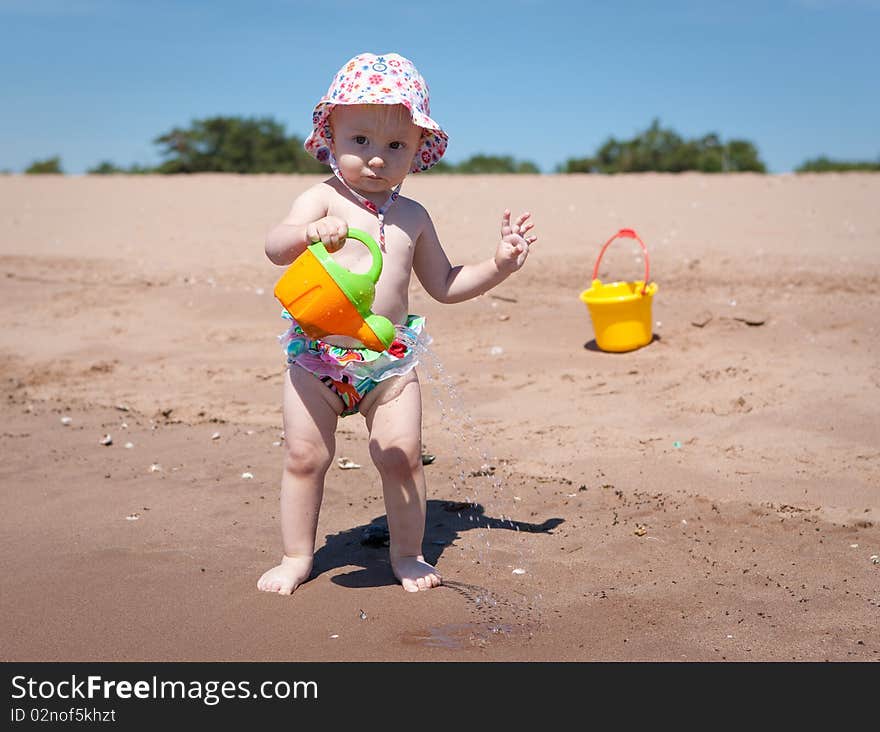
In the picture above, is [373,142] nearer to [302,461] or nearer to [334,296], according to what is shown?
[334,296]

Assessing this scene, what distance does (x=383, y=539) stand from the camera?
3.95m

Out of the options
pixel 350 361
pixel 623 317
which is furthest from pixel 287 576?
pixel 623 317

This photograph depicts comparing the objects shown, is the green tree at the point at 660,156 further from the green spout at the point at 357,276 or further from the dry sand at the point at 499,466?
the green spout at the point at 357,276

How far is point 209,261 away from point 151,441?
4.97 meters

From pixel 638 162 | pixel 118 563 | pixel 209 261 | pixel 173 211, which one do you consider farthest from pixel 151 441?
pixel 638 162

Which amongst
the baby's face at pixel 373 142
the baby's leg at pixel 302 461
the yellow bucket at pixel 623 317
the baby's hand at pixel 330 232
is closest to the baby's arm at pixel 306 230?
the baby's hand at pixel 330 232

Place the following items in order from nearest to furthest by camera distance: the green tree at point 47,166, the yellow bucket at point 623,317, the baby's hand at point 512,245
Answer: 1. the baby's hand at point 512,245
2. the yellow bucket at point 623,317
3. the green tree at point 47,166

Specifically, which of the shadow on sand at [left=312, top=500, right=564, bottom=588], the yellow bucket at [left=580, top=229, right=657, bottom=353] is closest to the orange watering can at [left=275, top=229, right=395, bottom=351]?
the shadow on sand at [left=312, top=500, right=564, bottom=588]

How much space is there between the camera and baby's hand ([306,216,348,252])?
3180 millimetres

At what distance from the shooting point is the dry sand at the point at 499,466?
3.15 metres

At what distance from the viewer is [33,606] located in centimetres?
325

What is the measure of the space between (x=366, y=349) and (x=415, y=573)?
0.76 m

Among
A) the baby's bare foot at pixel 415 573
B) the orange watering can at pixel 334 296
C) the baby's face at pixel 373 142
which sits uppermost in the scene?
the baby's face at pixel 373 142

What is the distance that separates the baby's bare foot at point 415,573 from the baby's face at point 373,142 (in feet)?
4.12
